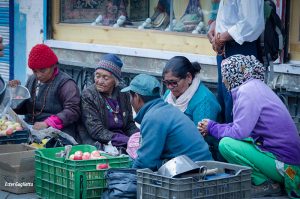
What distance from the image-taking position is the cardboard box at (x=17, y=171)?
700cm

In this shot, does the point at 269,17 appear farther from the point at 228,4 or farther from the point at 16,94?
the point at 16,94

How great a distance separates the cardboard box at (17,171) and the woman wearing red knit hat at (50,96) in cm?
65

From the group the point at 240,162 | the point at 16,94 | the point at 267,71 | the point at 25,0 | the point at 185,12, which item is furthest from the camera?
the point at 25,0

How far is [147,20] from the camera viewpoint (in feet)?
30.9

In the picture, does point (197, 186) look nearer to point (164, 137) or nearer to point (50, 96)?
point (164, 137)

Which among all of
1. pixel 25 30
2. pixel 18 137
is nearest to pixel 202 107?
pixel 18 137

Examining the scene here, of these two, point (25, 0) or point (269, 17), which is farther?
point (25, 0)

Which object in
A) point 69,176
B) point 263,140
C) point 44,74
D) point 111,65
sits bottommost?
point 69,176

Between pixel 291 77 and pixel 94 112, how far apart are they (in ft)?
6.43

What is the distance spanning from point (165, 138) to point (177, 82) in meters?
1.09

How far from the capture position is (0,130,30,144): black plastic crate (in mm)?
7639

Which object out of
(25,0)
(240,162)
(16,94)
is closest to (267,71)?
(240,162)

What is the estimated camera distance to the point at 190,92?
7.25m

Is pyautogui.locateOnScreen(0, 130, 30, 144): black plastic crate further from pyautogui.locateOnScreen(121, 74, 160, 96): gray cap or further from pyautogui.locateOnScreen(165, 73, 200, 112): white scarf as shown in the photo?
pyautogui.locateOnScreen(121, 74, 160, 96): gray cap
